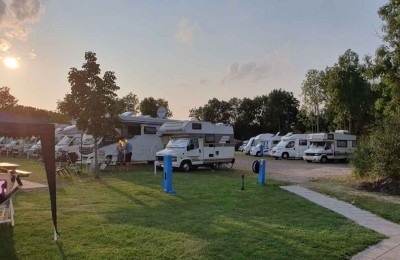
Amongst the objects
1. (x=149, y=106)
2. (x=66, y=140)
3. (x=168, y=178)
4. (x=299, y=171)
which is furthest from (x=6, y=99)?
(x=168, y=178)

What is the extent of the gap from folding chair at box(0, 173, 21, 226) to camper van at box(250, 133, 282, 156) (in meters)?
34.4

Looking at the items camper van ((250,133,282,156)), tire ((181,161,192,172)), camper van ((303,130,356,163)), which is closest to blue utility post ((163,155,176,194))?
tire ((181,161,192,172))

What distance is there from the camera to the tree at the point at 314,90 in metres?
51.2

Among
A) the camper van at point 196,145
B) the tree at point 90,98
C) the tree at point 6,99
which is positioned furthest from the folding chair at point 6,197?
the tree at point 6,99

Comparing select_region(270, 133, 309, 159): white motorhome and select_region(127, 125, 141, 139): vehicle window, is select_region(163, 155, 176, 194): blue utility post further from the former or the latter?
select_region(270, 133, 309, 159): white motorhome

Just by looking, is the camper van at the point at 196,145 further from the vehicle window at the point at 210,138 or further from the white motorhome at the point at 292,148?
the white motorhome at the point at 292,148

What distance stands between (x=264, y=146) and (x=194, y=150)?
21.6 metres

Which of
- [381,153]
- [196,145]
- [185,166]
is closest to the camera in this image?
[381,153]

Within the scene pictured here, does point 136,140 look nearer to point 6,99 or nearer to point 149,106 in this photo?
point 6,99

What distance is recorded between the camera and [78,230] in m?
7.09

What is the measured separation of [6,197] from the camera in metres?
7.09

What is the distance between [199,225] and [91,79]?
36.4 feet

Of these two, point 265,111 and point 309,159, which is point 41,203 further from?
point 265,111

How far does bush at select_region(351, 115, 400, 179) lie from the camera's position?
46.7 feet
